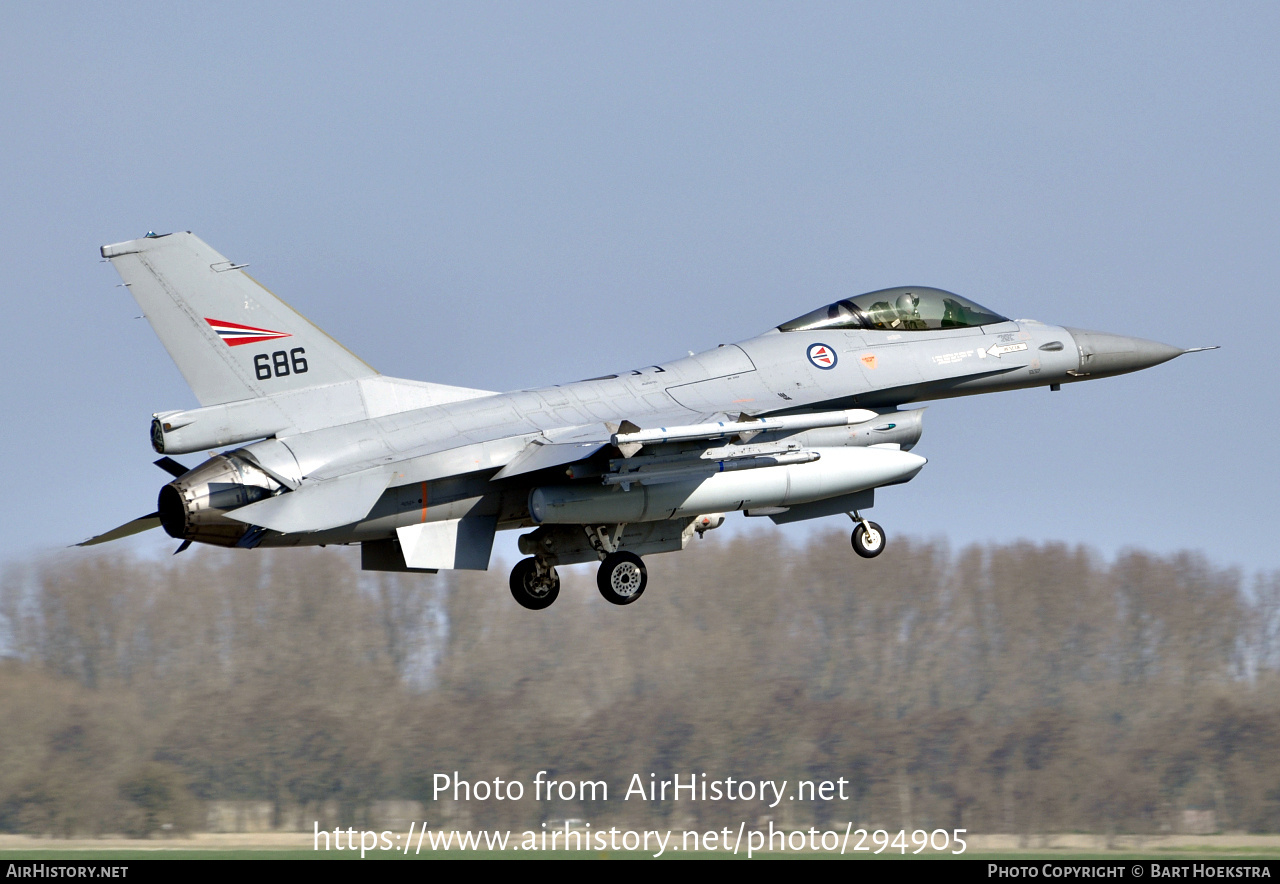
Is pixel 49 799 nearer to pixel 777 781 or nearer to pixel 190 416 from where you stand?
pixel 777 781

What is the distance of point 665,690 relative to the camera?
34.1 metres

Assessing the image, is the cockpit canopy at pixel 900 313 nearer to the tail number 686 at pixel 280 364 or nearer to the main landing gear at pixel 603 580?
the main landing gear at pixel 603 580

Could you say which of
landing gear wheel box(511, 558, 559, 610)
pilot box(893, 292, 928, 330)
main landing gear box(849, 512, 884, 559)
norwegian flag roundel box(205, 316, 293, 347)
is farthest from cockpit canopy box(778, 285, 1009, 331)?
norwegian flag roundel box(205, 316, 293, 347)

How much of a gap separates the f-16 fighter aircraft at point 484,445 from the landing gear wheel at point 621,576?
2cm

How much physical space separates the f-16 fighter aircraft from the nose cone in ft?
8.16

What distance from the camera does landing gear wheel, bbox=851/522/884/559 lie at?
1675 cm

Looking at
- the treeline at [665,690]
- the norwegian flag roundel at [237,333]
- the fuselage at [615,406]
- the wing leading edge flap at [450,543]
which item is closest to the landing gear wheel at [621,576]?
the fuselage at [615,406]

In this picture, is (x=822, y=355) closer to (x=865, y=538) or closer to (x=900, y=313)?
(x=900, y=313)

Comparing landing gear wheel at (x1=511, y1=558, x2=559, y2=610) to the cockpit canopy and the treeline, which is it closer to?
the cockpit canopy

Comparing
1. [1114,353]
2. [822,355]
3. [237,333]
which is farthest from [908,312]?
[237,333]

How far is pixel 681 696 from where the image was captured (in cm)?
3381

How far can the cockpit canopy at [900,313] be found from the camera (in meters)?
17.2

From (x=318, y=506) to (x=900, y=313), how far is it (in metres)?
7.16


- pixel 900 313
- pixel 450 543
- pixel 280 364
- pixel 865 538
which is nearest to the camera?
pixel 280 364
